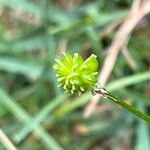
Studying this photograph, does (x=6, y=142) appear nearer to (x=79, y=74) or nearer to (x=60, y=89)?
(x=60, y=89)

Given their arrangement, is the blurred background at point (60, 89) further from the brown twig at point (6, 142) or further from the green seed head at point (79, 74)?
the green seed head at point (79, 74)

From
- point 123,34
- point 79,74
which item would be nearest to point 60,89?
point 123,34

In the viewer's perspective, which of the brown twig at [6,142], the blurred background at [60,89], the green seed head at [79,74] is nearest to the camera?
the green seed head at [79,74]

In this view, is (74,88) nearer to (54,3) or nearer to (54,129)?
(54,129)

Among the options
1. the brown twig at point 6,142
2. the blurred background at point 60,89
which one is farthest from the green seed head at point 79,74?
the blurred background at point 60,89

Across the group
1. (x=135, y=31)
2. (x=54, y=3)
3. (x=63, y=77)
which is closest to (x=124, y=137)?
(x=135, y=31)

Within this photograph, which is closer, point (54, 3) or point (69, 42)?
point (69, 42)

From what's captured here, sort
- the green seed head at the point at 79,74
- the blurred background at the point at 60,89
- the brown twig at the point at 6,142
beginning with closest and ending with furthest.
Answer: the green seed head at the point at 79,74 < the brown twig at the point at 6,142 < the blurred background at the point at 60,89
